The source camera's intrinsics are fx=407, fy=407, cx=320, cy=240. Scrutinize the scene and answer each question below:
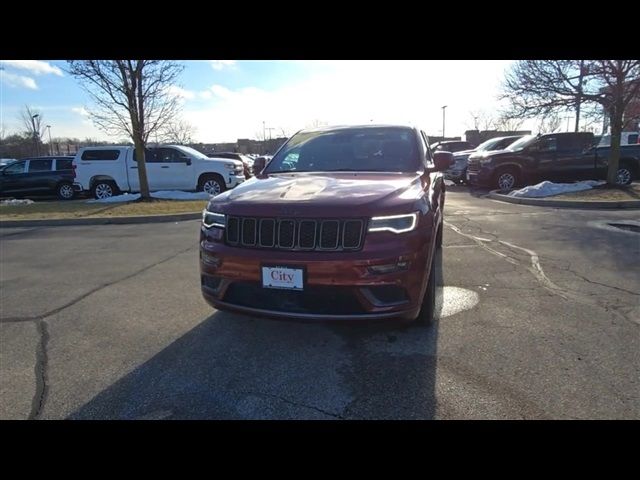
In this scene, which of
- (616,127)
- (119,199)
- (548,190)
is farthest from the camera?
(119,199)

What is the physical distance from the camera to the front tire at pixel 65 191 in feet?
52.3

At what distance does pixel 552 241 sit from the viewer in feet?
21.7

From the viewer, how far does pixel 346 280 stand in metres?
2.73

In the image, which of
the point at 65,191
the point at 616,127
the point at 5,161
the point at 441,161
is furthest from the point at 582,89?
the point at 5,161

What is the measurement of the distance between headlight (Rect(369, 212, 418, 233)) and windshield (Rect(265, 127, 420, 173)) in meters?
1.14

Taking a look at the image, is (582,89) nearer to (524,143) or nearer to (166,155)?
(524,143)

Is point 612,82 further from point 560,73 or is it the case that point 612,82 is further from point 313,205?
point 313,205

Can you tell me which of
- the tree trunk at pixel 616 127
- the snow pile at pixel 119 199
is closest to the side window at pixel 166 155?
the snow pile at pixel 119 199

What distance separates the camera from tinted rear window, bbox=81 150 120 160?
46.7 feet

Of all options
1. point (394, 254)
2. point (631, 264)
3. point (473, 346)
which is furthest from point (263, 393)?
point (631, 264)

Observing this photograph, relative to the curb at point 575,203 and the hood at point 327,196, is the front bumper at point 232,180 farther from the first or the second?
the hood at point 327,196

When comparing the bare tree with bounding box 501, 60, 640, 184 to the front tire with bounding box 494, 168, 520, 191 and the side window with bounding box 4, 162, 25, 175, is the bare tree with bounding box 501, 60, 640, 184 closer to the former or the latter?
the front tire with bounding box 494, 168, 520, 191

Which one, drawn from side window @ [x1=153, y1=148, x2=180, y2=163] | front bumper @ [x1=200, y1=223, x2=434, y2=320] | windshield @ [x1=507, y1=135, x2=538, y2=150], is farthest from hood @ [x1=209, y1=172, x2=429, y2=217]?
windshield @ [x1=507, y1=135, x2=538, y2=150]

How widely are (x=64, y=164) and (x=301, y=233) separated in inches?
669
